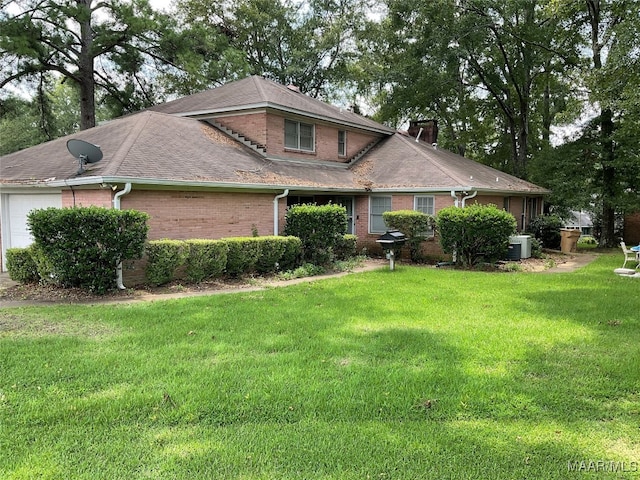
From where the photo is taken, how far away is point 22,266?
1014 cm

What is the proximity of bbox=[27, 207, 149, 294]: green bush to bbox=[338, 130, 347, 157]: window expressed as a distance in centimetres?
1139

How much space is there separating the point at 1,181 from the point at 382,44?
23.4 m

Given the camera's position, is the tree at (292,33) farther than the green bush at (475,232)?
Yes

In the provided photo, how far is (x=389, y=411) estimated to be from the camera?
4152mm

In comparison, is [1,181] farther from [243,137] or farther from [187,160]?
[243,137]

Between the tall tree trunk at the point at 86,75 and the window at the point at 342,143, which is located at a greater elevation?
the tall tree trunk at the point at 86,75

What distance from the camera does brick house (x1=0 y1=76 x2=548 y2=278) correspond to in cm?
1097

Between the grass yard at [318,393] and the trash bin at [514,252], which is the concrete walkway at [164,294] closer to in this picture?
the grass yard at [318,393]

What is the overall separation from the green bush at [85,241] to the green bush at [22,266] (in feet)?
3.20

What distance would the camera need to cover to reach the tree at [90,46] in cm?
2003

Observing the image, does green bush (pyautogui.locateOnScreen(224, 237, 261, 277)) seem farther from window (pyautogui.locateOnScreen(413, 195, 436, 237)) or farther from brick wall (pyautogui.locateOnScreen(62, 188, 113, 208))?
window (pyautogui.locateOnScreen(413, 195, 436, 237))

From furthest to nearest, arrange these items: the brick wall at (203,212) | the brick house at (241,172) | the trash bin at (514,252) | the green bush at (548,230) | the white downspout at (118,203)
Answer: the green bush at (548,230) → the trash bin at (514,252) → the brick house at (241,172) → the brick wall at (203,212) → the white downspout at (118,203)

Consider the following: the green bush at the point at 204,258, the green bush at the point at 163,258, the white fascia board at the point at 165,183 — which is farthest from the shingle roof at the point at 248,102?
the green bush at the point at 163,258

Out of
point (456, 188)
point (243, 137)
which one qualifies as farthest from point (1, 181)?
point (456, 188)
